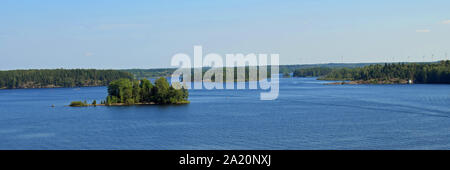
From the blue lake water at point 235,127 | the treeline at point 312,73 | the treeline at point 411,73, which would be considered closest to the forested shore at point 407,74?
the treeline at point 411,73

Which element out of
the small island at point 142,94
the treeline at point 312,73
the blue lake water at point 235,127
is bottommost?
the blue lake water at point 235,127

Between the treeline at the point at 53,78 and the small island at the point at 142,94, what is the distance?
64.2 m

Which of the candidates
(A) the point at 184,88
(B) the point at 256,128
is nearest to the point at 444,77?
(A) the point at 184,88

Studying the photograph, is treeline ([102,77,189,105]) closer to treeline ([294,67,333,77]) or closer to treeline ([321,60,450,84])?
treeline ([321,60,450,84])

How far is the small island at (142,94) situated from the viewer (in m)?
49.0

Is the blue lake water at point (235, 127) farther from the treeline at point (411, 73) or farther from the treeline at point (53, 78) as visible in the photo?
the treeline at point (53, 78)

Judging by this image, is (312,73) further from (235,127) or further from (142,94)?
(235,127)

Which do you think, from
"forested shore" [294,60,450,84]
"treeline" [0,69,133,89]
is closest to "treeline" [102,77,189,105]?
"forested shore" [294,60,450,84]

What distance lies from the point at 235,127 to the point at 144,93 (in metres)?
22.2

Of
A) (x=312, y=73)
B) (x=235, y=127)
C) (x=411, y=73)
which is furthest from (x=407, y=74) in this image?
(x=235, y=127)

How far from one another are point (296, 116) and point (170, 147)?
15.0 metres

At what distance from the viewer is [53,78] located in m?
110
